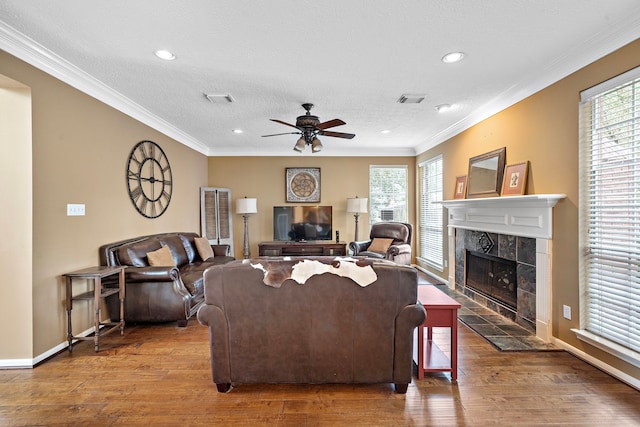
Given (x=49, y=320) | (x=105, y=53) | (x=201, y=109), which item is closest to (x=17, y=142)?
(x=105, y=53)

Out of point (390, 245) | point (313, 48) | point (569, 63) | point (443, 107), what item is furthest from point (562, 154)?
Result: point (390, 245)

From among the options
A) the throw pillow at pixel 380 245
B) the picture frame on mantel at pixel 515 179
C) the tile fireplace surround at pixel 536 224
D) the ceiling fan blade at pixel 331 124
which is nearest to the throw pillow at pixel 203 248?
the ceiling fan blade at pixel 331 124

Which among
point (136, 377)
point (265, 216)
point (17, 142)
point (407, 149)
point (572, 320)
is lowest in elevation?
point (136, 377)

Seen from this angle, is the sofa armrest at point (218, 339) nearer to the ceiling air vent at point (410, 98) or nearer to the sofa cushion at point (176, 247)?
the sofa cushion at point (176, 247)

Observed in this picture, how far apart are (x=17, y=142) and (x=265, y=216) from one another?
14.3ft

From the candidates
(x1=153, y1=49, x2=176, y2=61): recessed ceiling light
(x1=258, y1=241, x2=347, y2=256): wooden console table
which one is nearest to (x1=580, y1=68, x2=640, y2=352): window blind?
(x1=153, y1=49, x2=176, y2=61): recessed ceiling light

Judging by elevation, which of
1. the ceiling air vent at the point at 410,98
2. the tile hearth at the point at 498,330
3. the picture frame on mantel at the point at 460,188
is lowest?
the tile hearth at the point at 498,330

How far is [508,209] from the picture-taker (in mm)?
3398

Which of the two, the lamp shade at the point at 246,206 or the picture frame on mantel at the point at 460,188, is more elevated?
the picture frame on mantel at the point at 460,188

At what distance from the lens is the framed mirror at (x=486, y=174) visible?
Result: 3.65 metres

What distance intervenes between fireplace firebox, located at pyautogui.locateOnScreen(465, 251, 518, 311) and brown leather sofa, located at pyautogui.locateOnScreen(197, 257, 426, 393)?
2.14 m

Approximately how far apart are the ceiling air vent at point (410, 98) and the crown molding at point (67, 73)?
334 cm

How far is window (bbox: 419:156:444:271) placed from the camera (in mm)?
5523

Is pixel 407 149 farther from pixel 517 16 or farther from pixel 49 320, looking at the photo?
pixel 49 320
